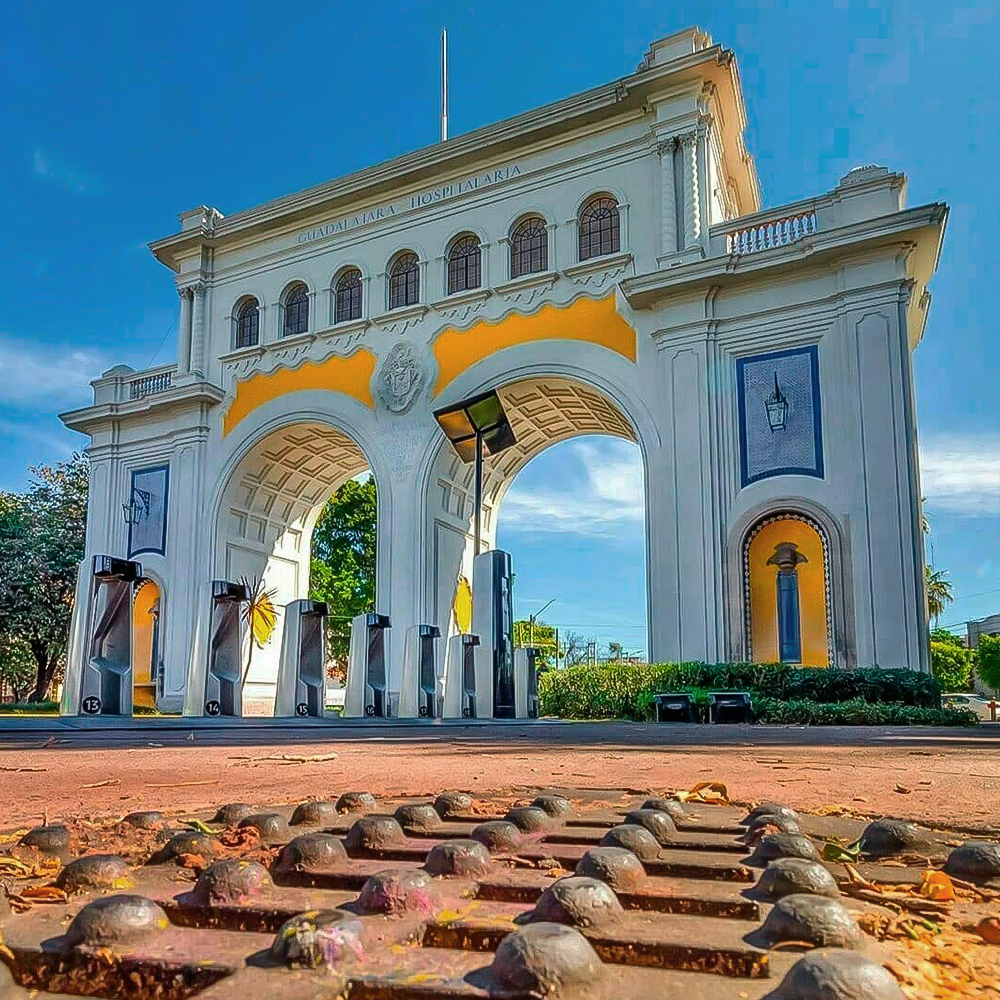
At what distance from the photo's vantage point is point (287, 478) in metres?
A: 28.9

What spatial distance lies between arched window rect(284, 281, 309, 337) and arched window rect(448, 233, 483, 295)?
477 centimetres

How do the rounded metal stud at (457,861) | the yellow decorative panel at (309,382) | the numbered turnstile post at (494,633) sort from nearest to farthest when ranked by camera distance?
the rounded metal stud at (457,861) < the numbered turnstile post at (494,633) < the yellow decorative panel at (309,382)

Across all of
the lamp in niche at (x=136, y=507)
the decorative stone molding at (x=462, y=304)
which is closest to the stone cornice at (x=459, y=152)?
the decorative stone molding at (x=462, y=304)

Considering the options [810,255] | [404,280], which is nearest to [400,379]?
[404,280]

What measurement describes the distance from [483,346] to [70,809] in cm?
2096

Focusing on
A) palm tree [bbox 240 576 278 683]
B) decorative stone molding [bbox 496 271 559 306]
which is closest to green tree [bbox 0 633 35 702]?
palm tree [bbox 240 576 278 683]

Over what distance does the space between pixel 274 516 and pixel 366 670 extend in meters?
12.9

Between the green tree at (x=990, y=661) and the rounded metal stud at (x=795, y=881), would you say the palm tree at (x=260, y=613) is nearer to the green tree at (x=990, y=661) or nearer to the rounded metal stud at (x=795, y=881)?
the rounded metal stud at (x=795, y=881)

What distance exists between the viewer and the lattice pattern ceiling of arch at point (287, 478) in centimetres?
2684

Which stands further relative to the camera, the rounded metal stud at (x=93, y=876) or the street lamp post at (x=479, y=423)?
the street lamp post at (x=479, y=423)

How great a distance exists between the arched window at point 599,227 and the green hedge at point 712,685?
34.3ft

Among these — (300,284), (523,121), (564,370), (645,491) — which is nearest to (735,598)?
(645,491)

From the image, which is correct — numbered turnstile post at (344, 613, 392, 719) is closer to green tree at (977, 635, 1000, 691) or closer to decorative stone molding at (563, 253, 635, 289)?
decorative stone molding at (563, 253, 635, 289)

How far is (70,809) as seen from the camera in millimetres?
3152
